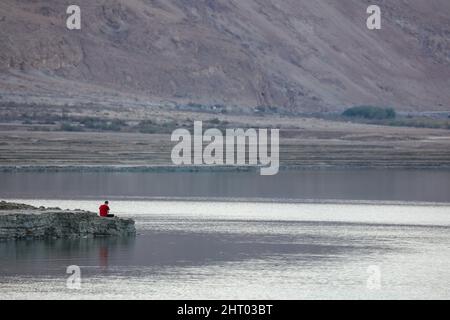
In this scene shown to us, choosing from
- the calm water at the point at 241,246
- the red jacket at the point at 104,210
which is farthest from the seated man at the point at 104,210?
the calm water at the point at 241,246

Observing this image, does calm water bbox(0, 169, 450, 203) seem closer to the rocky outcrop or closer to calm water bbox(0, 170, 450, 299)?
calm water bbox(0, 170, 450, 299)

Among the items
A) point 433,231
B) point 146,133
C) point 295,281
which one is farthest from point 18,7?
point 295,281

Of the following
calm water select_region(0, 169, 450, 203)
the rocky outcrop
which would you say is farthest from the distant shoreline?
the rocky outcrop

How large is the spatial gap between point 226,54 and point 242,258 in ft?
334

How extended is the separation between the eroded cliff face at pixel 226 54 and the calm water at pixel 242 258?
221 ft

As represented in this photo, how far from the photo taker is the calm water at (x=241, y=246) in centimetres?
2802

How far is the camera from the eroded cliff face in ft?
409

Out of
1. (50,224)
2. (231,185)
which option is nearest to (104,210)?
(50,224)

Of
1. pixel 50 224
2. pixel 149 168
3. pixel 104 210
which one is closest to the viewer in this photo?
pixel 50 224

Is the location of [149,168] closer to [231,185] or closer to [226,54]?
[231,185]

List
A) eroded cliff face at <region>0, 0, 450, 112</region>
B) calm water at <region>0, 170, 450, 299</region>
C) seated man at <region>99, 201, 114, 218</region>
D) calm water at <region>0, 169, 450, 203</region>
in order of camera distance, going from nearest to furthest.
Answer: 1. calm water at <region>0, 170, 450, 299</region>
2. seated man at <region>99, 201, 114, 218</region>
3. calm water at <region>0, 169, 450, 203</region>
4. eroded cliff face at <region>0, 0, 450, 112</region>

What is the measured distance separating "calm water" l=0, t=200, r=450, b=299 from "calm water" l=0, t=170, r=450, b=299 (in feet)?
0.09

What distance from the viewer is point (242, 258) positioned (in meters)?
32.8
